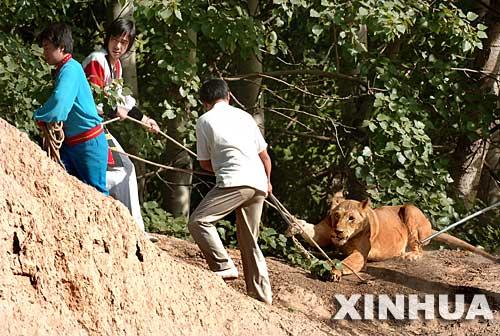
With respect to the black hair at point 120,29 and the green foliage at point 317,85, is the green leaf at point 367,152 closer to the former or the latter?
the green foliage at point 317,85

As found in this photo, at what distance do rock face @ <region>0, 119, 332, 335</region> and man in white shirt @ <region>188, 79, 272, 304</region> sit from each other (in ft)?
3.39

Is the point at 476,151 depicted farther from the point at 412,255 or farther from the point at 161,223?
the point at 161,223

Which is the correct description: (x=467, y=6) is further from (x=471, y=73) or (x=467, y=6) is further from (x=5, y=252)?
(x=5, y=252)

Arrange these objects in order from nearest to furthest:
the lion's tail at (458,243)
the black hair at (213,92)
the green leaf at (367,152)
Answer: the black hair at (213,92) < the green leaf at (367,152) < the lion's tail at (458,243)

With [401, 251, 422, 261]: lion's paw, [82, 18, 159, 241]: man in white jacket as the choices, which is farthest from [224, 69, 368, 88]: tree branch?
[82, 18, 159, 241]: man in white jacket

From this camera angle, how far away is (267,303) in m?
8.48

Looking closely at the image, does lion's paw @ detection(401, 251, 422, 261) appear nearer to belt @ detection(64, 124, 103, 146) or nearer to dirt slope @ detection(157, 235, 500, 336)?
dirt slope @ detection(157, 235, 500, 336)

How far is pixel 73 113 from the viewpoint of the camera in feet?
24.7

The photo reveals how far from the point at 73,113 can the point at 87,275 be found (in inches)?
62.5

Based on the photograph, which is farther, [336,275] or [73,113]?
[336,275]

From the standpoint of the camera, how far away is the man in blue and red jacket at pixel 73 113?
723 centimetres

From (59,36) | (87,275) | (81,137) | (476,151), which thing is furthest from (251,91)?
(87,275)

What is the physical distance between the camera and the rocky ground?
591 cm

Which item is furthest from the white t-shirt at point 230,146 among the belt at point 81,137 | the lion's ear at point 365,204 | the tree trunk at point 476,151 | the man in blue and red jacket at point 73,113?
the tree trunk at point 476,151
